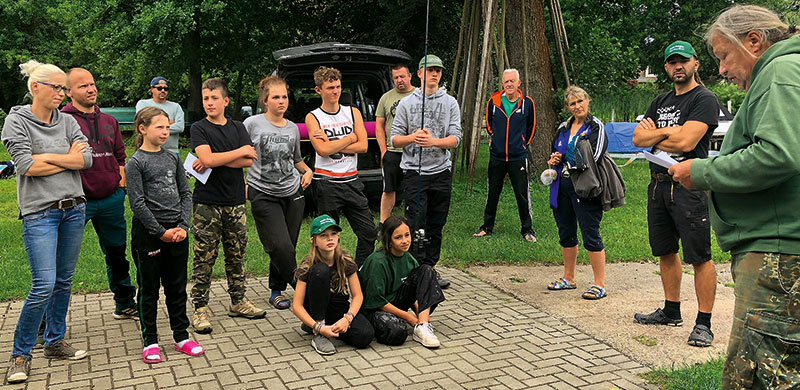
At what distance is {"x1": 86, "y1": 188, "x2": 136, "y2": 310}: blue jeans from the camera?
206 inches

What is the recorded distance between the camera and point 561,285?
21.2 ft

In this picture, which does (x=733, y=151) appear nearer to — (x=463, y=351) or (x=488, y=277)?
(x=463, y=351)

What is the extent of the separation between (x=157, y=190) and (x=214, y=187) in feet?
1.97

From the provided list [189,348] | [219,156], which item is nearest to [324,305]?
[189,348]

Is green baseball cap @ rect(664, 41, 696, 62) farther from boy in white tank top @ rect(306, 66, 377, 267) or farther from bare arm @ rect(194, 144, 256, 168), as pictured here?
bare arm @ rect(194, 144, 256, 168)

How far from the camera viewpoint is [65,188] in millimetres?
4477

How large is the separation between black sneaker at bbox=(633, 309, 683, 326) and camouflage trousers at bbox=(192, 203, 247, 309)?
312cm

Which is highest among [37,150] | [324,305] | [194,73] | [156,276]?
[194,73]

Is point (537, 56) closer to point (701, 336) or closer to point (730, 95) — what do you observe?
point (701, 336)

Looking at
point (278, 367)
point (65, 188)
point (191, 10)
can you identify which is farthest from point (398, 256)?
point (191, 10)

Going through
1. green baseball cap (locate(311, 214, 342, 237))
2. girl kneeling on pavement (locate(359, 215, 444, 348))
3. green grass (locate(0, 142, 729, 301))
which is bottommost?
green grass (locate(0, 142, 729, 301))

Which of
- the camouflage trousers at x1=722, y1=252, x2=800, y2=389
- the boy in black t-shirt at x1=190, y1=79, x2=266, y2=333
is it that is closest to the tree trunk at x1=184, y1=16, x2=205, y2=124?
the boy in black t-shirt at x1=190, y1=79, x2=266, y2=333

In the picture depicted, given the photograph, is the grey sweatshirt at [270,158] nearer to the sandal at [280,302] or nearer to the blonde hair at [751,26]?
the sandal at [280,302]

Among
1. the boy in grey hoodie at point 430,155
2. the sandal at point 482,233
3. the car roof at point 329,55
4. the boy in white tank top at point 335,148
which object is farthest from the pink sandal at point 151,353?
the sandal at point 482,233
